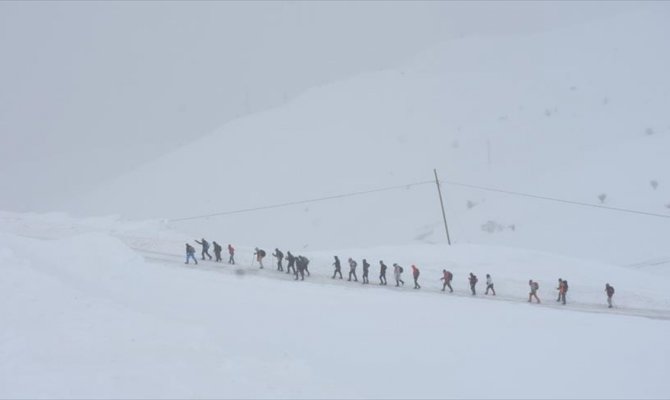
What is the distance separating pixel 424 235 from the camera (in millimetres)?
49312

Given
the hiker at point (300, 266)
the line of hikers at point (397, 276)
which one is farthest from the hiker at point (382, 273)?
the hiker at point (300, 266)

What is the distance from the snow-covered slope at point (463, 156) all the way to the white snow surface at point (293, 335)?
62.4ft

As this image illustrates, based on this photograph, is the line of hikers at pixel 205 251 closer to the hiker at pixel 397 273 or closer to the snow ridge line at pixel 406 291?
the snow ridge line at pixel 406 291

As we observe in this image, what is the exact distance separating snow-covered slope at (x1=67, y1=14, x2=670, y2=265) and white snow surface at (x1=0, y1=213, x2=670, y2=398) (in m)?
19.0

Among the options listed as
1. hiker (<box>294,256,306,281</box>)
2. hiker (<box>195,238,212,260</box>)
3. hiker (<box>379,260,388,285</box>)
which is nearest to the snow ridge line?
hiker (<box>294,256,306,281</box>)

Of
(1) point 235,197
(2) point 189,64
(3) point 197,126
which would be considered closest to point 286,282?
(1) point 235,197

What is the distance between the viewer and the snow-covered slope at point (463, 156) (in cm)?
4519

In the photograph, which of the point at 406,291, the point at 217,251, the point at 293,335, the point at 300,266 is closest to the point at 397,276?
the point at 406,291

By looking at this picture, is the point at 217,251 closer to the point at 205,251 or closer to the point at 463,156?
the point at 205,251

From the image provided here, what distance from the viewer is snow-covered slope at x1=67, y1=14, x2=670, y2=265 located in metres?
45.2

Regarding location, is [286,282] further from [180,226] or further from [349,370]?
[180,226]

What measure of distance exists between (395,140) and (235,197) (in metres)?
20.9

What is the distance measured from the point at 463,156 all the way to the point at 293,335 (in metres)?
54.0

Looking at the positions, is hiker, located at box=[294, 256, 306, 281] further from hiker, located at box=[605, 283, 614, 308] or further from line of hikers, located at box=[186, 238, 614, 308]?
hiker, located at box=[605, 283, 614, 308]
